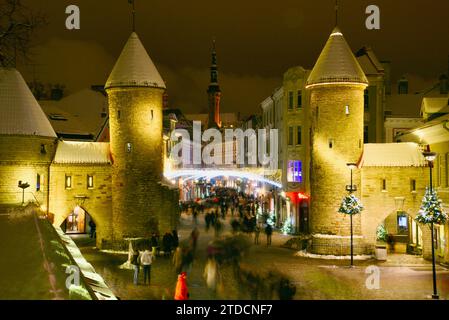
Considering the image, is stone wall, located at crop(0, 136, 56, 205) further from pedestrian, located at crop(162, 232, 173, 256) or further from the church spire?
the church spire

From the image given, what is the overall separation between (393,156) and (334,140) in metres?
3.20

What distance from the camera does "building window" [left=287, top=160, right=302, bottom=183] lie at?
4878 cm

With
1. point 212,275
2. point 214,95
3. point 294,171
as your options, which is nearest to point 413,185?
point 212,275

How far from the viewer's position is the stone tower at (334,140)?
36281mm

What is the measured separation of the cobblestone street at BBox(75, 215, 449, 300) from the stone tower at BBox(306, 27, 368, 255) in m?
2.23

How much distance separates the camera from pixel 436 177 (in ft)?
113

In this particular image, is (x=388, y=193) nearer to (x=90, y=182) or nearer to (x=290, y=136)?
(x=290, y=136)

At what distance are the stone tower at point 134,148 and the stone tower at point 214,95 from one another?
10256 centimetres

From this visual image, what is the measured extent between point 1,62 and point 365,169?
22694 millimetres

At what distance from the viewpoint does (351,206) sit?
111 feet

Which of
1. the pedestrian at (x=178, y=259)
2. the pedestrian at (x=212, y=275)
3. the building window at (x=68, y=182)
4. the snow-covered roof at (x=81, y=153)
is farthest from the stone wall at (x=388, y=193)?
the building window at (x=68, y=182)

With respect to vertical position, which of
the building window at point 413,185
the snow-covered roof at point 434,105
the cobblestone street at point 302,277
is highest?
the snow-covered roof at point 434,105

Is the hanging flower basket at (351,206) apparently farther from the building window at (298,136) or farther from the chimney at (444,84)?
the chimney at (444,84)

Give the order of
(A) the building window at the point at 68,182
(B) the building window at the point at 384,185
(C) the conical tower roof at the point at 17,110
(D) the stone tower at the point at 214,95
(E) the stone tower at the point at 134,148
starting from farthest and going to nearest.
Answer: (D) the stone tower at the point at 214,95
(E) the stone tower at the point at 134,148
(A) the building window at the point at 68,182
(B) the building window at the point at 384,185
(C) the conical tower roof at the point at 17,110
